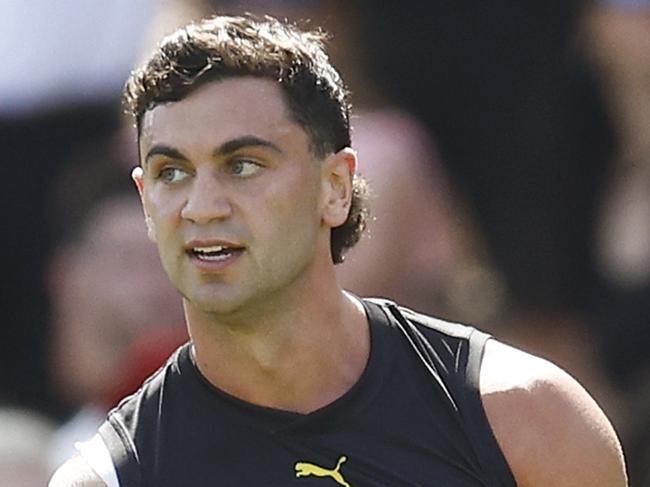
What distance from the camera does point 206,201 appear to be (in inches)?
199

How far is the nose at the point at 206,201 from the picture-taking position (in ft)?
16.5

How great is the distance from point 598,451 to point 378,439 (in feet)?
1.95

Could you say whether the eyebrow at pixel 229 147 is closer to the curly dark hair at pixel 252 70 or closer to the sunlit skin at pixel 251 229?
the sunlit skin at pixel 251 229

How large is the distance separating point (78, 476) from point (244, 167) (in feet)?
2.69

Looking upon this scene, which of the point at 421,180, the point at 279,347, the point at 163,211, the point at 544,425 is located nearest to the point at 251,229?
the point at 163,211

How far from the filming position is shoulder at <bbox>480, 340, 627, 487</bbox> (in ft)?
17.3

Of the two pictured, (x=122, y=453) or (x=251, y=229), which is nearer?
(x=251, y=229)

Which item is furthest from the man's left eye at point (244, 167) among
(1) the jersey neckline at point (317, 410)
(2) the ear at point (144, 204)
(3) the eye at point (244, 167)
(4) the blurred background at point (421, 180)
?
(4) the blurred background at point (421, 180)

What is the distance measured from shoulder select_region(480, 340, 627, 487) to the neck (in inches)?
14.0

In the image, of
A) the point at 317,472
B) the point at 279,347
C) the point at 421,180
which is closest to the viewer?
the point at 317,472

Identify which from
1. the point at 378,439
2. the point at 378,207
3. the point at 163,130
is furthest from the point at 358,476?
the point at 378,207

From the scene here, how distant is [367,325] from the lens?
5.44 m

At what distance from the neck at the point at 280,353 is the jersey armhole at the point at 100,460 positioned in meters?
0.30

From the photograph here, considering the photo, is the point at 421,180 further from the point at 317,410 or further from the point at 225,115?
the point at 225,115
